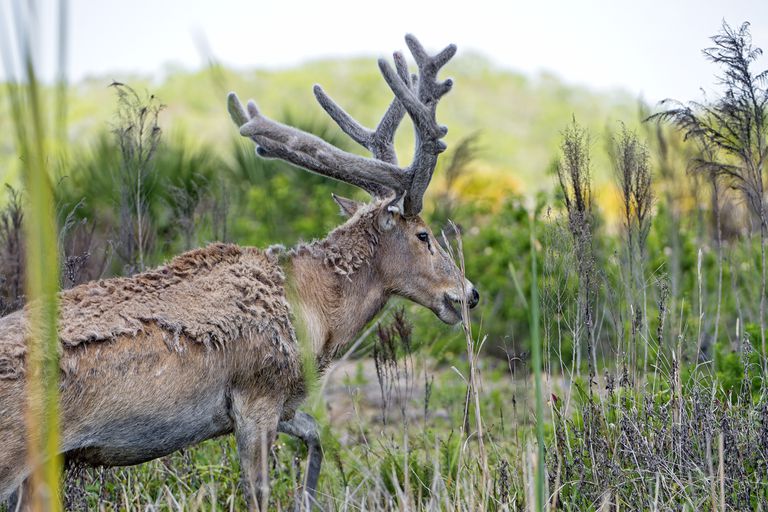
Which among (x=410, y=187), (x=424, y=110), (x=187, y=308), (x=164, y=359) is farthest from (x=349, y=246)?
(x=164, y=359)

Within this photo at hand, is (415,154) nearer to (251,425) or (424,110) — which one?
(424,110)

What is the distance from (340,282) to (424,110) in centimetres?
114

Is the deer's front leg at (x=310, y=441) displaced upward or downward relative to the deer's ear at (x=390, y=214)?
downward

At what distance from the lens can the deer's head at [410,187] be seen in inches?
205

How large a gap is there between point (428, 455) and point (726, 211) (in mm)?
7263

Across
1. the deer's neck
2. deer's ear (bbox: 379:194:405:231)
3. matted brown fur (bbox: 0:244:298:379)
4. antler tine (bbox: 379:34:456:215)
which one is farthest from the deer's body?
antler tine (bbox: 379:34:456:215)

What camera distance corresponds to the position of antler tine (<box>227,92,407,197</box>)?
483 cm

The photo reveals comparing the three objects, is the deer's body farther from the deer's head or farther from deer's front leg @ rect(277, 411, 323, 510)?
the deer's head

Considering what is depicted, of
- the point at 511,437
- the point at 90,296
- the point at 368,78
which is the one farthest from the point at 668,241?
the point at 368,78

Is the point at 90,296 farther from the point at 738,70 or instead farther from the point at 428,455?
the point at 738,70

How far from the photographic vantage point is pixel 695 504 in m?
4.09

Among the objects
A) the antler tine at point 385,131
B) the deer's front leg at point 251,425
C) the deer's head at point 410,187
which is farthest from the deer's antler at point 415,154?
the deer's front leg at point 251,425

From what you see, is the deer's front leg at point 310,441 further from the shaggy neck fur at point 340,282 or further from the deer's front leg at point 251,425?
the deer's front leg at point 251,425

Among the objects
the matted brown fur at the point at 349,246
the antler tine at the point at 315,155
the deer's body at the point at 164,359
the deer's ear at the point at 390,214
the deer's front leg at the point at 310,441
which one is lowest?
the deer's front leg at the point at 310,441
